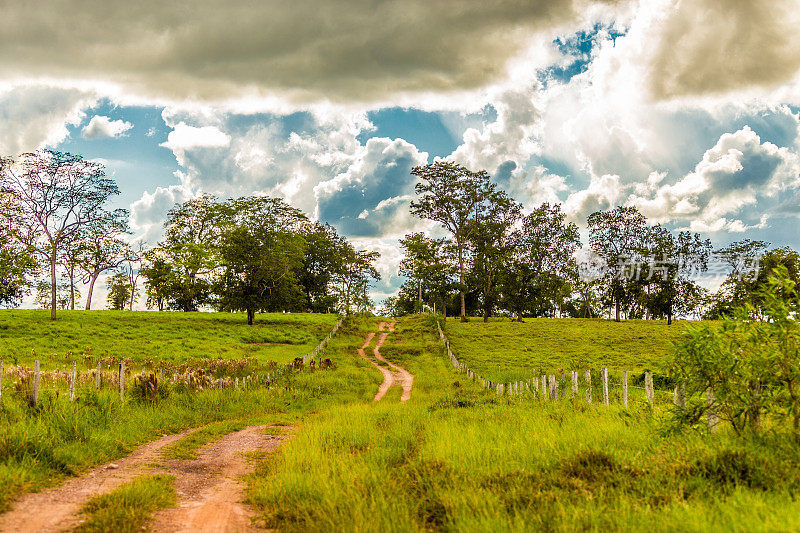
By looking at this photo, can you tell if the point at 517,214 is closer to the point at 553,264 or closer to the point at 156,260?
the point at 553,264

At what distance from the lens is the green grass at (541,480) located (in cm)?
466

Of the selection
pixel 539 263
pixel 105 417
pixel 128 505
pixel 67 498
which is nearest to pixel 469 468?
pixel 128 505

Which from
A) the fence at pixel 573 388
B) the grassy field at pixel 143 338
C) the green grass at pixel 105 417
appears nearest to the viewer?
the green grass at pixel 105 417

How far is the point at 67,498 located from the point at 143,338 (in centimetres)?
3557

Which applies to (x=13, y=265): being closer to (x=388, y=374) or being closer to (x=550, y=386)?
(x=388, y=374)

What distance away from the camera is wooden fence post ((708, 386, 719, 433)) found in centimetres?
649

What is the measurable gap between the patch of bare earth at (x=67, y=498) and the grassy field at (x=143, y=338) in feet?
65.2

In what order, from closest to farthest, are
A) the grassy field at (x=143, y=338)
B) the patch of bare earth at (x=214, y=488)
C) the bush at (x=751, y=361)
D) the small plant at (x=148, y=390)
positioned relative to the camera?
the patch of bare earth at (x=214, y=488), the bush at (x=751, y=361), the small plant at (x=148, y=390), the grassy field at (x=143, y=338)

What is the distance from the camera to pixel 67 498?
634 cm

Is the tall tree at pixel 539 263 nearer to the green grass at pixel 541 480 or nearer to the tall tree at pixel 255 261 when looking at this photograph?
the tall tree at pixel 255 261

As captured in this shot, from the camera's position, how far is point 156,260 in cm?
6041

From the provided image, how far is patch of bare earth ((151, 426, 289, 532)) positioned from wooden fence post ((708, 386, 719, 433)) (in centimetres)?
643

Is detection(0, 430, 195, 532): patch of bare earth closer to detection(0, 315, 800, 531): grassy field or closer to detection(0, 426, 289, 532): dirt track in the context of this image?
detection(0, 426, 289, 532): dirt track

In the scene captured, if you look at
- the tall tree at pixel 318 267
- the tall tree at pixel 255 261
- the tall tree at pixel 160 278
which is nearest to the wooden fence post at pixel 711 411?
the tall tree at pixel 255 261
